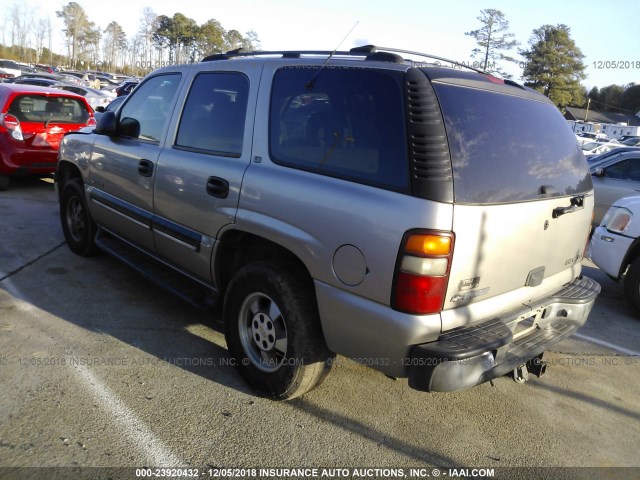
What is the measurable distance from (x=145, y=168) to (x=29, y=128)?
5361 millimetres

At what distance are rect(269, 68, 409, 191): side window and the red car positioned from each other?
6.59m

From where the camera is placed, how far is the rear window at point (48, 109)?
26.6 feet

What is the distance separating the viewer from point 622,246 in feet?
16.9

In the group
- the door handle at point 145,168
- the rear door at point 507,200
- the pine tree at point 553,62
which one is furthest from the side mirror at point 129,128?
the pine tree at point 553,62

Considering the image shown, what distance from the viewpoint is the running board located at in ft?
11.8

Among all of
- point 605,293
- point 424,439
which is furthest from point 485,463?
point 605,293

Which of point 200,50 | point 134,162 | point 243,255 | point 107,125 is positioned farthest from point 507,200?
point 200,50

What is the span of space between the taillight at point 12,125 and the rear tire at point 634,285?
8.55 meters

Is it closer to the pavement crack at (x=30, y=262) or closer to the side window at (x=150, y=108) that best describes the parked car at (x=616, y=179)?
the side window at (x=150, y=108)

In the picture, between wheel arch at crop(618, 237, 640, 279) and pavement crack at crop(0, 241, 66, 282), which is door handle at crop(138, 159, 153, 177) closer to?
pavement crack at crop(0, 241, 66, 282)

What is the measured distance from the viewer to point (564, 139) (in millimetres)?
3215

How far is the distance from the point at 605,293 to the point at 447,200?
4571 mm

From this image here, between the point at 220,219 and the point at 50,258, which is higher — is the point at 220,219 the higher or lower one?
the higher one

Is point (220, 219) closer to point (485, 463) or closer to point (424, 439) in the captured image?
point (424, 439)
